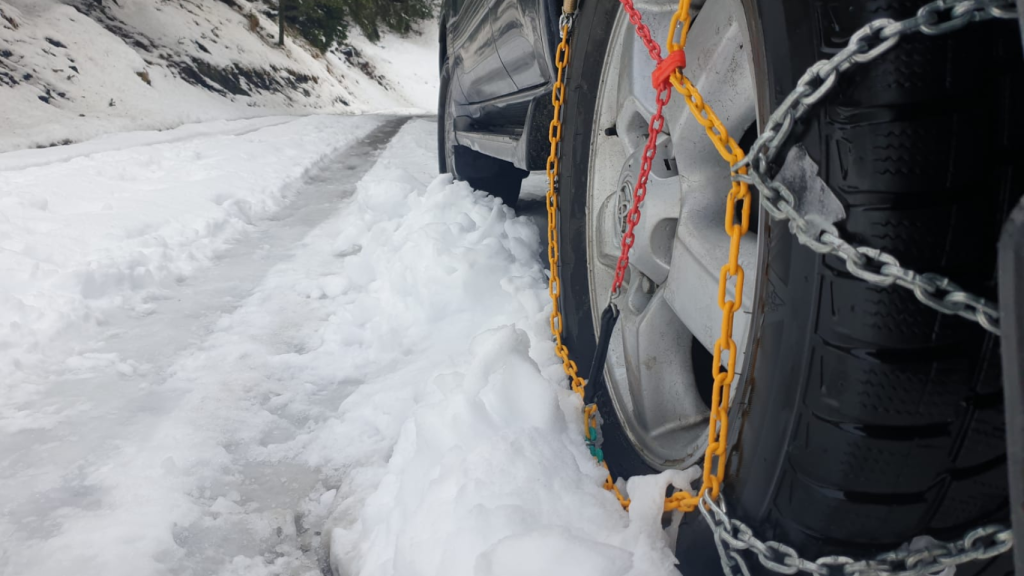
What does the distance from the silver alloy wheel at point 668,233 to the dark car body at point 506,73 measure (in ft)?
1.25

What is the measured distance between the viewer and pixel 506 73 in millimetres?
2205

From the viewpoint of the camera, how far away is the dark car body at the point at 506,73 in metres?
1.72

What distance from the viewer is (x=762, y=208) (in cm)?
76

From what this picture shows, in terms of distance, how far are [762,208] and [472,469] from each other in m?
0.68

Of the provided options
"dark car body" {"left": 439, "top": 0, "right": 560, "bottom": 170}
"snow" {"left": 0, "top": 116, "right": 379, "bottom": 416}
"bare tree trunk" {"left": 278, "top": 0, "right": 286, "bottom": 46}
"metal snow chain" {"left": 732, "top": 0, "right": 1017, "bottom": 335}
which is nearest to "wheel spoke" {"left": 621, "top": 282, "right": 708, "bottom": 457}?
"metal snow chain" {"left": 732, "top": 0, "right": 1017, "bottom": 335}

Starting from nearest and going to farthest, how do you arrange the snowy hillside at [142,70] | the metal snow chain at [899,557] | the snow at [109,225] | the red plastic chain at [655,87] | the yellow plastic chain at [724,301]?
the metal snow chain at [899,557]
the yellow plastic chain at [724,301]
the red plastic chain at [655,87]
the snow at [109,225]
the snowy hillside at [142,70]

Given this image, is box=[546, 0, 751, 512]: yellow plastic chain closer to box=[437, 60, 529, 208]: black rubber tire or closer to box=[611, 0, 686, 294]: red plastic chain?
box=[611, 0, 686, 294]: red plastic chain

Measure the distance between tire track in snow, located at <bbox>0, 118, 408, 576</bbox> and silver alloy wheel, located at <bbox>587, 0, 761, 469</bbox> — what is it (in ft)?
2.89

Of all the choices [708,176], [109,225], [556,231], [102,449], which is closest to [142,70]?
[109,225]

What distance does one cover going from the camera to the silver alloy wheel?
98cm

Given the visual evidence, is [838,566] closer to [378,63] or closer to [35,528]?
[35,528]

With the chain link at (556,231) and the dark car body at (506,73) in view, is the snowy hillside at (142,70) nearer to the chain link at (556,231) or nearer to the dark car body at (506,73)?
the dark car body at (506,73)

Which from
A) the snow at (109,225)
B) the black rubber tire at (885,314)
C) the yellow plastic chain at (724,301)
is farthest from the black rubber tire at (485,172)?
the black rubber tire at (885,314)

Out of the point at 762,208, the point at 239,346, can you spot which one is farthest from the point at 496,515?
the point at 239,346
